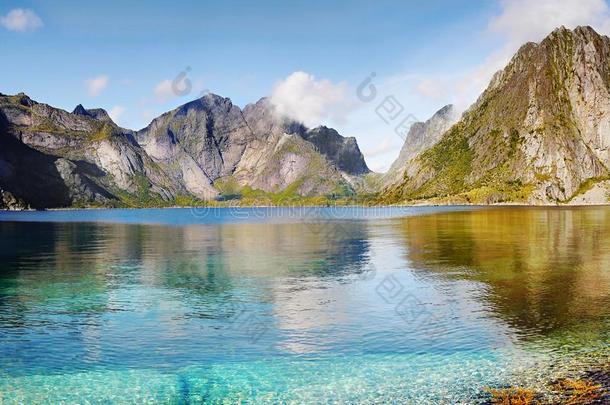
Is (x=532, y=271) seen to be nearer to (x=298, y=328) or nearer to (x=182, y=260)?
(x=298, y=328)

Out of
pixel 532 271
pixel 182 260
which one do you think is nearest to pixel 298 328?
pixel 532 271

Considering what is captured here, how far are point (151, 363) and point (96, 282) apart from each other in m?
40.1

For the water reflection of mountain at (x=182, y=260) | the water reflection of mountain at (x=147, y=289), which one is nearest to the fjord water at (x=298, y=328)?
the water reflection of mountain at (x=147, y=289)

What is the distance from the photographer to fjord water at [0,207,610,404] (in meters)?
33.9

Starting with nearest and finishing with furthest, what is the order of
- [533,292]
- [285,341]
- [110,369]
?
[110,369]
[285,341]
[533,292]

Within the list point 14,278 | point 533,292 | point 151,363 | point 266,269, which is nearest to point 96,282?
point 14,278

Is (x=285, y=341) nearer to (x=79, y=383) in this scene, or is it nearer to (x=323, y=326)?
(x=323, y=326)

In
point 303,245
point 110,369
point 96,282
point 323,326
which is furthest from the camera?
point 303,245

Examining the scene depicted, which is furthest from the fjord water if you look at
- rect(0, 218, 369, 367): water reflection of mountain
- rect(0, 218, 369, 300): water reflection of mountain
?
rect(0, 218, 369, 300): water reflection of mountain

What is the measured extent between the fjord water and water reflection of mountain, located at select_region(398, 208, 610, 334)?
350 millimetres

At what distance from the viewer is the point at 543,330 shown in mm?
44906

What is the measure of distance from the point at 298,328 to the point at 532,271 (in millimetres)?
45842

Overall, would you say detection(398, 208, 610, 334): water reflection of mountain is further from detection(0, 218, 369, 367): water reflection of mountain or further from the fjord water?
detection(0, 218, 369, 367): water reflection of mountain

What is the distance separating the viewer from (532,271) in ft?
258
